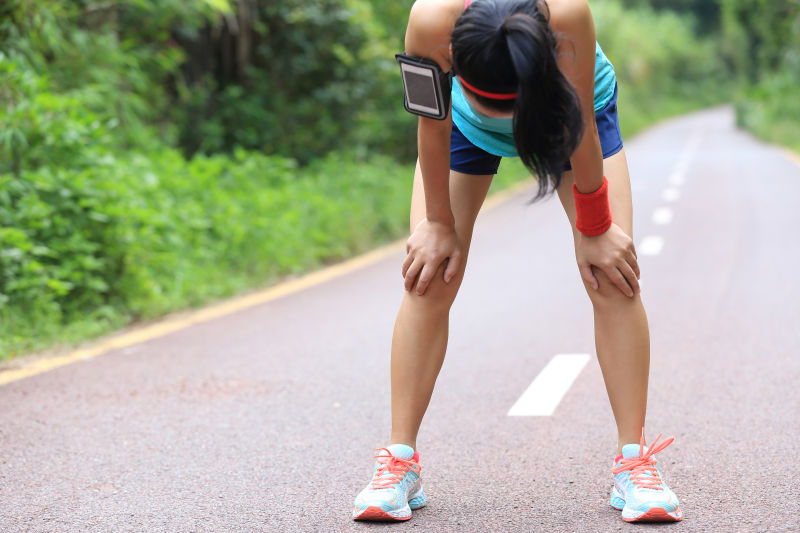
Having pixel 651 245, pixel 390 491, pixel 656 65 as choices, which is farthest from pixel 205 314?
pixel 656 65

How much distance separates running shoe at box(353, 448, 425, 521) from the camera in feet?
9.09

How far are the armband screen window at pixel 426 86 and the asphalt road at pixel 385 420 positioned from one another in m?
1.13

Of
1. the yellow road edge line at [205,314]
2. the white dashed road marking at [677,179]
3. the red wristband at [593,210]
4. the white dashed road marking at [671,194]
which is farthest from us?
the white dashed road marking at [677,179]

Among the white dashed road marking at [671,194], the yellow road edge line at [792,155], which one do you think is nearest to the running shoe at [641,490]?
the white dashed road marking at [671,194]

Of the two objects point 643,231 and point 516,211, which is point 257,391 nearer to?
point 643,231

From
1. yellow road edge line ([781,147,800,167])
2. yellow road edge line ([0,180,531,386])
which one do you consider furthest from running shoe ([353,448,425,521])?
yellow road edge line ([781,147,800,167])

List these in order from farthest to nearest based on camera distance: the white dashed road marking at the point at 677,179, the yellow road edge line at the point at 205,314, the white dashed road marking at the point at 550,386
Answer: the white dashed road marking at the point at 677,179 < the yellow road edge line at the point at 205,314 < the white dashed road marking at the point at 550,386

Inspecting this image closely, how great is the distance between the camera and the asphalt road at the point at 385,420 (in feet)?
9.54

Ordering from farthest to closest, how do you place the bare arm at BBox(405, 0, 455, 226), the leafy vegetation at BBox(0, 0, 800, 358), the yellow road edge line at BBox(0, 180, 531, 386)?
the leafy vegetation at BBox(0, 0, 800, 358), the yellow road edge line at BBox(0, 180, 531, 386), the bare arm at BBox(405, 0, 455, 226)

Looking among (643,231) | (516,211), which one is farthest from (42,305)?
(516,211)

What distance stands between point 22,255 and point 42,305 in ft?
0.98

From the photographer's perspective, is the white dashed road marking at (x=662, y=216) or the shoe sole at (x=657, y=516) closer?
the shoe sole at (x=657, y=516)

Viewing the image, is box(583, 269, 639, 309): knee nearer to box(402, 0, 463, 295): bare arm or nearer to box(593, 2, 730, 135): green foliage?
box(402, 0, 463, 295): bare arm

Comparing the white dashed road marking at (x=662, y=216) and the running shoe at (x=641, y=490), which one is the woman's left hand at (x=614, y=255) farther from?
the white dashed road marking at (x=662, y=216)
